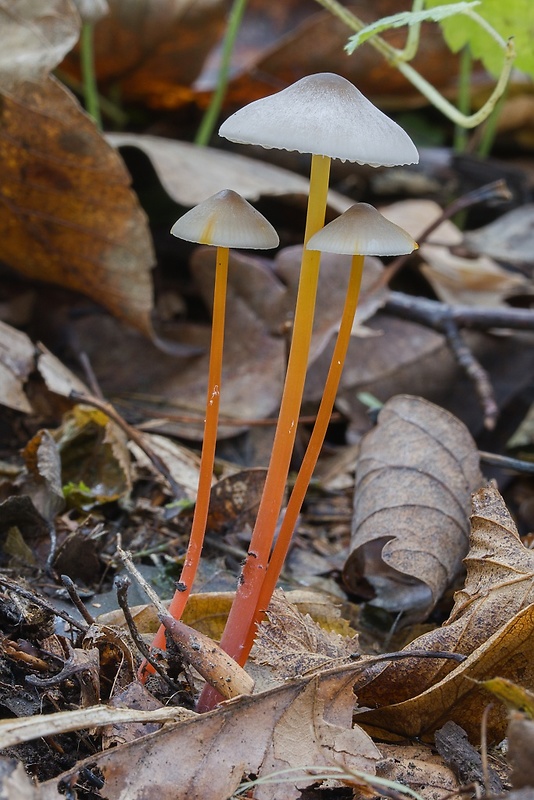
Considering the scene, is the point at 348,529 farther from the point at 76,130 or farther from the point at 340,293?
the point at 76,130

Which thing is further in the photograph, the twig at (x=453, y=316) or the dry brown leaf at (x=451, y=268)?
the dry brown leaf at (x=451, y=268)

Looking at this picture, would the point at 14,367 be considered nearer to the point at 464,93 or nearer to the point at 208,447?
the point at 208,447

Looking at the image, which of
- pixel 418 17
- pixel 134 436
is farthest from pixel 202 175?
pixel 418 17

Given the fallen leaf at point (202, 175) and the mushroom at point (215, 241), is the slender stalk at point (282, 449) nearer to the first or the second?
the mushroom at point (215, 241)

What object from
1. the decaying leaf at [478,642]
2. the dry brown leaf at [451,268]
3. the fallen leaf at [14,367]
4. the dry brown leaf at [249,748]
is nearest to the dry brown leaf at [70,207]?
the fallen leaf at [14,367]

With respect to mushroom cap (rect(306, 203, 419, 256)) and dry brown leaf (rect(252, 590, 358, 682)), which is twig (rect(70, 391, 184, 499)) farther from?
mushroom cap (rect(306, 203, 419, 256))

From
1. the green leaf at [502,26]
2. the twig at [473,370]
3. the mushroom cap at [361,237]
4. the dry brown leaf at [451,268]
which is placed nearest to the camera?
the mushroom cap at [361,237]

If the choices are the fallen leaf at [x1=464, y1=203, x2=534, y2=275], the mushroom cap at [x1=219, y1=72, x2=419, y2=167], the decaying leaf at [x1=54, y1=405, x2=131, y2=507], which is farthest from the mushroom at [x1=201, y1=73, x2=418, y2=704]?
the fallen leaf at [x1=464, y1=203, x2=534, y2=275]

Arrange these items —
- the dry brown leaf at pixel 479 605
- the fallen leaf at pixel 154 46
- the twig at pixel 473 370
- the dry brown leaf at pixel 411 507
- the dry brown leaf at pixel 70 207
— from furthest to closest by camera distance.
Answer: the fallen leaf at pixel 154 46 < the dry brown leaf at pixel 70 207 < the twig at pixel 473 370 < the dry brown leaf at pixel 411 507 < the dry brown leaf at pixel 479 605
